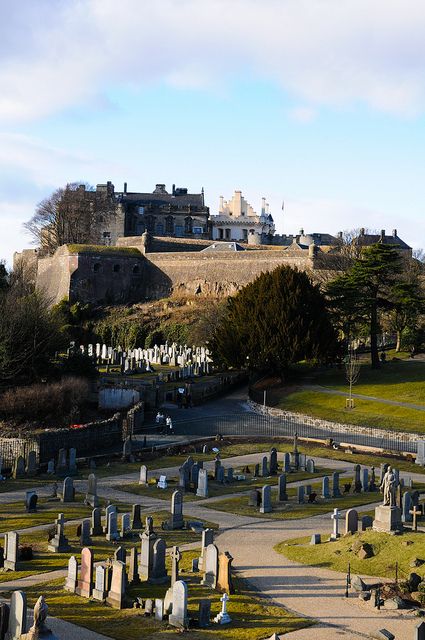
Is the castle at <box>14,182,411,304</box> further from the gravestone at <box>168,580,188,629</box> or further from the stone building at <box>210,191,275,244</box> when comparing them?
the gravestone at <box>168,580,188,629</box>

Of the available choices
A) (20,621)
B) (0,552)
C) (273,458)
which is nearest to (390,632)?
(20,621)

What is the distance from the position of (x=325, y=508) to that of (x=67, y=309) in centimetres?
5412

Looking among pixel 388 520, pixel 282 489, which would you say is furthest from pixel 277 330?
pixel 388 520

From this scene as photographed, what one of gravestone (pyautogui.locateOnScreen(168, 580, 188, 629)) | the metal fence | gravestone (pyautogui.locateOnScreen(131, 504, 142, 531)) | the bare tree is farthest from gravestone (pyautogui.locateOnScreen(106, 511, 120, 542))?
the bare tree

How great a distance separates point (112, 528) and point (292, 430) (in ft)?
64.7

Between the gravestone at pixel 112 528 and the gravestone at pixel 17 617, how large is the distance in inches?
301

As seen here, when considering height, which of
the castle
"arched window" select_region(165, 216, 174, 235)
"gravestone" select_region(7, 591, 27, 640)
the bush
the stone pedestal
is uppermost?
"arched window" select_region(165, 216, 174, 235)

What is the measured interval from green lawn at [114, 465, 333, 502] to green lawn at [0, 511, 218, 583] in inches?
145

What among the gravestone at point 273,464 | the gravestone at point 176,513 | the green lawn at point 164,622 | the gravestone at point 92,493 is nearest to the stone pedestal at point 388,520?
the green lawn at point 164,622

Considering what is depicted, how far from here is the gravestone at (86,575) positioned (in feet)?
65.3

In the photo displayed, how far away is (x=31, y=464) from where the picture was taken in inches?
1316

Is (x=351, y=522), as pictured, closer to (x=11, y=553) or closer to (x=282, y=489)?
(x=282, y=489)

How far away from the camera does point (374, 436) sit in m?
40.7

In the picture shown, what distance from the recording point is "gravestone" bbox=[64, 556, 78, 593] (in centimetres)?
2028
